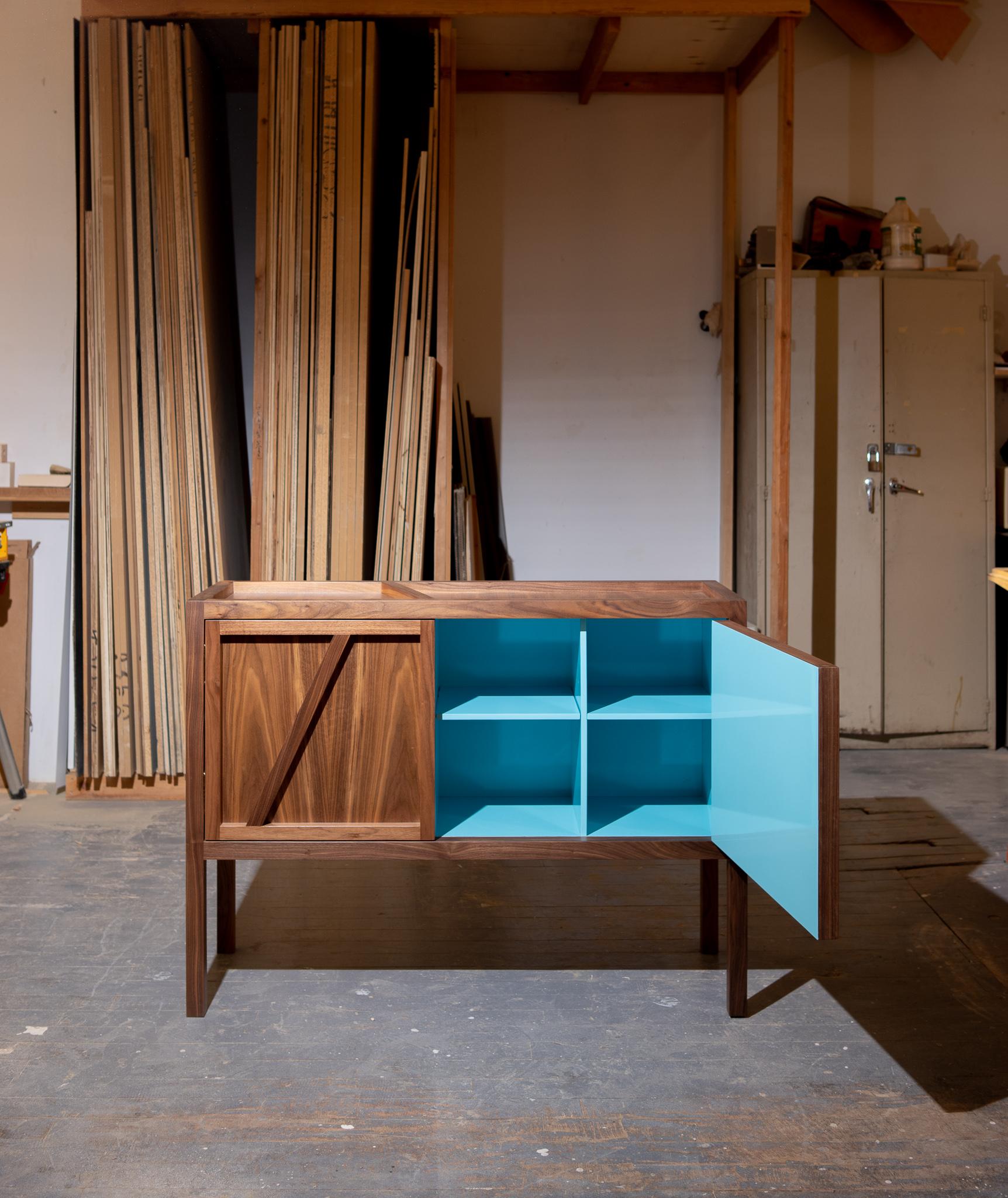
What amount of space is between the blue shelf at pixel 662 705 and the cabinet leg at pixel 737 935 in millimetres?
337

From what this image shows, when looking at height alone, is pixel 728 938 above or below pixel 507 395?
below

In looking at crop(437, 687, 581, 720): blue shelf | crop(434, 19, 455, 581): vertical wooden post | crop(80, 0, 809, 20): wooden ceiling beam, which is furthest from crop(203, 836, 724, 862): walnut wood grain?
crop(80, 0, 809, 20): wooden ceiling beam

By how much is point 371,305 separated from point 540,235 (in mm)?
1185

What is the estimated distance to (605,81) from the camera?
15.1 feet

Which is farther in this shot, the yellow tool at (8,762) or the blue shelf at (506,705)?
the yellow tool at (8,762)

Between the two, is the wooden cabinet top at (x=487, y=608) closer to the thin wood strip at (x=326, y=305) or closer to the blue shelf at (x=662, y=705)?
the blue shelf at (x=662, y=705)

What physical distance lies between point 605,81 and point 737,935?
12.1 ft

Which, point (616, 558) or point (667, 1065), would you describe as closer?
point (667, 1065)

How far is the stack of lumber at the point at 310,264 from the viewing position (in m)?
3.72

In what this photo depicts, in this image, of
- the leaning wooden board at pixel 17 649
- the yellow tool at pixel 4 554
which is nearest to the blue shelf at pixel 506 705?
the yellow tool at pixel 4 554

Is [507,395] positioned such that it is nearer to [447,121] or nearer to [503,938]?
[447,121]

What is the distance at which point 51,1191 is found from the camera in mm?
1792

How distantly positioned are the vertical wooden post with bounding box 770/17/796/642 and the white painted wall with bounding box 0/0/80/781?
2628mm

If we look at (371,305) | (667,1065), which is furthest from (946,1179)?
(371,305)
